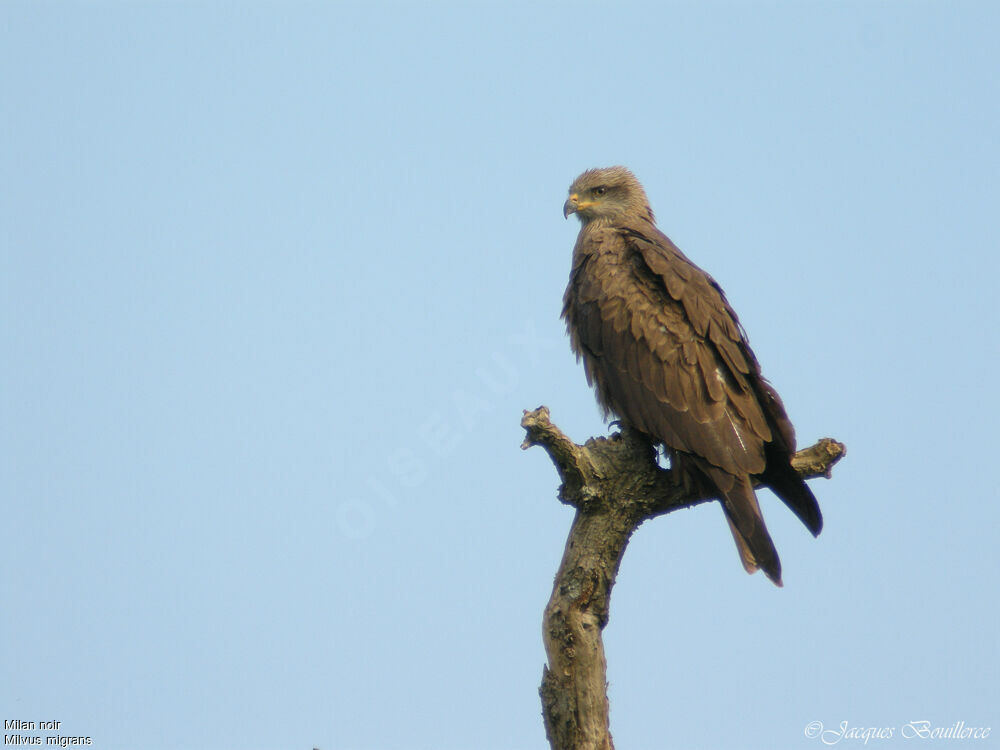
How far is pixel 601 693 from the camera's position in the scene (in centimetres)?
557

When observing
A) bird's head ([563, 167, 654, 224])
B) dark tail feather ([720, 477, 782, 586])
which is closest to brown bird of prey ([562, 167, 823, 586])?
dark tail feather ([720, 477, 782, 586])

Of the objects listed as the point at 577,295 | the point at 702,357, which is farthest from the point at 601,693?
the point at 577,295

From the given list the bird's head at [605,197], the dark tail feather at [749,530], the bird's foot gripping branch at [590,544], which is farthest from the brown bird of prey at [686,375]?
the bird's head at [605,197]

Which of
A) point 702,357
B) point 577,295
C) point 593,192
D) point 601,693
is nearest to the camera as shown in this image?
point 601,693

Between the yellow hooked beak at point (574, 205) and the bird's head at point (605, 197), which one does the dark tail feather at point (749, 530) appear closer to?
the bird's head at point (605, 197)

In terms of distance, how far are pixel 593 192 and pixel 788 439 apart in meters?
3.33

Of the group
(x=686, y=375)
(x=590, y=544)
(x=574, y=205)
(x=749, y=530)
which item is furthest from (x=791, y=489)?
(x=574, y=205)

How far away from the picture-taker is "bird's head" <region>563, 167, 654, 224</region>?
8.77 m

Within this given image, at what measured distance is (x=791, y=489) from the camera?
21.0 feet

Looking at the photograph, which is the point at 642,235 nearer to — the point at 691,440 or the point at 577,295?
the point at 577,295

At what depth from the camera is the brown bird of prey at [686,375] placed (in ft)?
20.5

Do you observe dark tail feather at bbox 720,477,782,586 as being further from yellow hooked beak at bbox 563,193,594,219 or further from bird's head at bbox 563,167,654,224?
yellow hooked beak at bbox 563,193,594,219

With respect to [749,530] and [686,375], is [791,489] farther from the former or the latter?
[686,375]

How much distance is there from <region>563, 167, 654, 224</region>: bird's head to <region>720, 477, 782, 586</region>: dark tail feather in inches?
128
